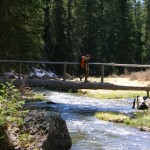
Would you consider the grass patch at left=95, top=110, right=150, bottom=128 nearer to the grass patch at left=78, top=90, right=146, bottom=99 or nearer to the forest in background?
the grass patch at left=78, top=90, right=146, bottom=99

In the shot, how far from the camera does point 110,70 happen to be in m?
65.1

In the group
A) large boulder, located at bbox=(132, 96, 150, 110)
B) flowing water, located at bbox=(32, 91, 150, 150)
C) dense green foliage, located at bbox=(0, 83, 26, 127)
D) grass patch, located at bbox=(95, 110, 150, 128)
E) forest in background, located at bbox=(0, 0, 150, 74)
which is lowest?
flowing water, located at bbox=(32, 91, 150, 150)

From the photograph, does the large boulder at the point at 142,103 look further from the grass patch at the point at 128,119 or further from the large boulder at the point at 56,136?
the large boulder at the point at 56,136

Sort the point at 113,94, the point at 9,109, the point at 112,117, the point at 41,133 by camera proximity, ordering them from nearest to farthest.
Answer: the point at 9,109 < the point at 41,133 < the point at 112,117 < the point at 113,94

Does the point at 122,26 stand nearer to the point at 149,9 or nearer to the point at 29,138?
the point at 149,9

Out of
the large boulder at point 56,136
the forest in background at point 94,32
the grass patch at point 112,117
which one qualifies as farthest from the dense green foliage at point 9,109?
the forest in background at point 94,32

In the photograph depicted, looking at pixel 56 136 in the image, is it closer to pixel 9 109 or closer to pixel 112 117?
pixel 9 109

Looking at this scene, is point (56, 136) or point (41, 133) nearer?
point (41, 133)

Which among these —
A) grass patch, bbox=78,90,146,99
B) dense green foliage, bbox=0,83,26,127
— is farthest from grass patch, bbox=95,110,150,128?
grass patch, bbox=78,90,146,99

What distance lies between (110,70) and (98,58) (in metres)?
3.11

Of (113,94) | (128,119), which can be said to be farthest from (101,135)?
(113,94)

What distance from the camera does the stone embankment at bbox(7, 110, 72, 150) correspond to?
1002 cm

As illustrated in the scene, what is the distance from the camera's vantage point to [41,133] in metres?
11.2

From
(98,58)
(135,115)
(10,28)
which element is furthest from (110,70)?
(135,115)
